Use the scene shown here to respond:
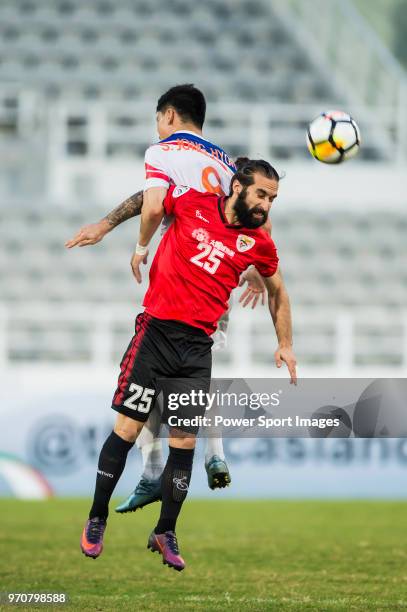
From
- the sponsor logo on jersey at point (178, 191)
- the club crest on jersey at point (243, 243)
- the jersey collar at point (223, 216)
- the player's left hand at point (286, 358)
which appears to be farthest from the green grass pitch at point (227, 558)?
the sponsor logo on jersey at point (178, 191)

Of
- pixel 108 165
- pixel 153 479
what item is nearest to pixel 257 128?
pixel 108 165

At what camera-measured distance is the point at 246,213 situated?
6.02m

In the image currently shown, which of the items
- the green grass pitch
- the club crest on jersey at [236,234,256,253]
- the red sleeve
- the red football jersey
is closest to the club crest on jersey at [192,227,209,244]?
the red football jersey

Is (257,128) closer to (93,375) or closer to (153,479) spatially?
(93,375)

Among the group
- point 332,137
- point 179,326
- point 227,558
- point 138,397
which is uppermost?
point 332,137

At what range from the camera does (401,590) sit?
276 inches

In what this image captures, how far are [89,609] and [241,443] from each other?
6.96m

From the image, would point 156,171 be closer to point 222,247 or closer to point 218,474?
point 222,247

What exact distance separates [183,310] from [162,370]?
0.96 ft

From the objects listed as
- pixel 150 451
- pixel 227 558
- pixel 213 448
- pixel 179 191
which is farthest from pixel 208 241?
pixel 227 558

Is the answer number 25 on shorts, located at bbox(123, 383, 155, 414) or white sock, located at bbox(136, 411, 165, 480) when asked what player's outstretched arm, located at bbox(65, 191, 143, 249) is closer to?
number 25 on shorts, located at bbox(123, 383, 155, 414)

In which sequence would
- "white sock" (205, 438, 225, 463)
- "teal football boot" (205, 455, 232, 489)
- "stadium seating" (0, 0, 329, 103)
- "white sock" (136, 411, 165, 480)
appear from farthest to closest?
"stadium seating" (0, 0, 329, 103) → "white sock" (136, 411, 165, 480) → "white sock" (205, 438, 225, 463) → "teal football boot" (205, 455, 232, 489)

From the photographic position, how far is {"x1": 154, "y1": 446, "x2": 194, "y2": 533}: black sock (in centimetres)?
621

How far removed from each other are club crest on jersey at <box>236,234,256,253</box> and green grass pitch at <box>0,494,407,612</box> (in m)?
1.66
